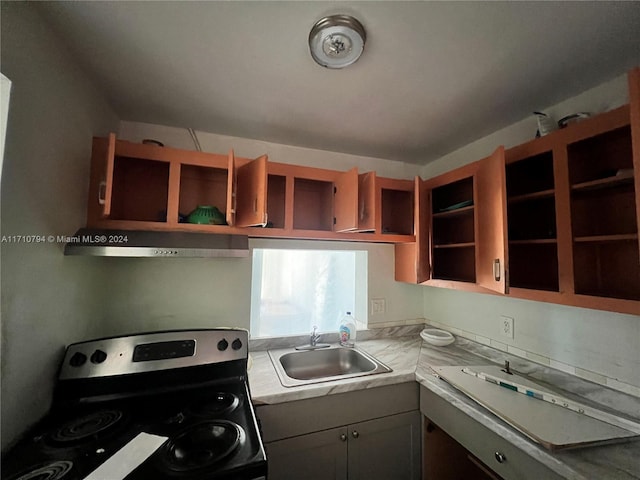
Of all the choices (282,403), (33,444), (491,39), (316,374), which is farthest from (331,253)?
(33,444)

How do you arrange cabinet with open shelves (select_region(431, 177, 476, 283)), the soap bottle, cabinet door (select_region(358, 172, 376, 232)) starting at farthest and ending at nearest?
the soap bottle → cabinet with open shelves (select_region(431, 177, 476, 283)) → cabinet door (select_region(358, 172, 376, 232))

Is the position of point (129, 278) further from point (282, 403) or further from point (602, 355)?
point (602, 355)

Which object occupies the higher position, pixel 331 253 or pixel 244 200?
pixel 244 200

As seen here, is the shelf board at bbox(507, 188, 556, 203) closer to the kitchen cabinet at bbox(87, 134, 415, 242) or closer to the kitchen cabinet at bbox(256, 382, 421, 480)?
the kitchen cabinet at bbox(87, 134, 415, 242)

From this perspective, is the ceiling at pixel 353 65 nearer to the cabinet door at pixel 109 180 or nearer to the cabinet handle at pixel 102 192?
the cabinet door at pixel 109 180

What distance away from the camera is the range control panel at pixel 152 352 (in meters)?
1.03

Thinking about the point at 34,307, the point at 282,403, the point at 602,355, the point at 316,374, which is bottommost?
the point at 316,374

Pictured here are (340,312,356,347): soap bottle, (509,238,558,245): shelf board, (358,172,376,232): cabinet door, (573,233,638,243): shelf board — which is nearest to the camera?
(573,233,638,243): shelf board

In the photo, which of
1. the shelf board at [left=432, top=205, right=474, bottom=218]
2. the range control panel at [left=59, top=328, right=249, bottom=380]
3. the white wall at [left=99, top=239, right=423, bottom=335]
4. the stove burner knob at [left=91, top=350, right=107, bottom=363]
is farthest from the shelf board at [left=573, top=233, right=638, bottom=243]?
the stove burner knob at [left=91, top=350, right=107, bottom=363]

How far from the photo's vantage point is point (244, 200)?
51.9 inches

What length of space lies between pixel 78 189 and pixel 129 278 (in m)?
0.54

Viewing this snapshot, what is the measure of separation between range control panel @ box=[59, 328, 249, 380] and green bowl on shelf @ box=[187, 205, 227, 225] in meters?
0.54

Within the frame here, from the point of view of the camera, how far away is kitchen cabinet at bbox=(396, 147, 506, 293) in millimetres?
1133

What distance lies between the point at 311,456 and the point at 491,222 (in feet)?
4.42
